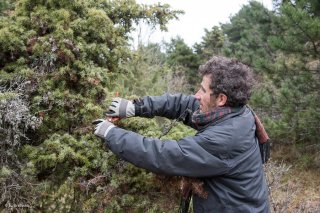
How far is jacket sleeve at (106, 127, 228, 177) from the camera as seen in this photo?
225 cm

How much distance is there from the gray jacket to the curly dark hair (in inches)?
4.6

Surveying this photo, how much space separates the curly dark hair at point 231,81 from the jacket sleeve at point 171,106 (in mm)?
592

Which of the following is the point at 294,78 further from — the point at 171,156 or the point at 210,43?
the point at 210,43

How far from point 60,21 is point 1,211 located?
148 cm

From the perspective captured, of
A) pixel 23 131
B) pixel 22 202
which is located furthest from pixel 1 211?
pixel 23 131

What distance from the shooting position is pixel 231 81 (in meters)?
2.49

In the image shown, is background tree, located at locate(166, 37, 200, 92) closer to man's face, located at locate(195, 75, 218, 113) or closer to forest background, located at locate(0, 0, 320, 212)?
forest background, located at locate(0, 0, 320, 212)

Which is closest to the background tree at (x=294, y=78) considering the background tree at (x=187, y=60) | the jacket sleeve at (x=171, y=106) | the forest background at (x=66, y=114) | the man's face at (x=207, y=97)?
the jacket sleeve at (x=171, y=106)

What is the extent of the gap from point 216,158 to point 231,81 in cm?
55

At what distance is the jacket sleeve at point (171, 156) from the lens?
225 centimetres

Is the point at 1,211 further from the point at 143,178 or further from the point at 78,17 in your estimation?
the point at 78,17

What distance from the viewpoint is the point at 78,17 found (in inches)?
119

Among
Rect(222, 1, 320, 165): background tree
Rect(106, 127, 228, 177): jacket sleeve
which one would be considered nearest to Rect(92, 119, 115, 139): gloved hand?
Rect(106, 127, 228, 177): jacket sleeve

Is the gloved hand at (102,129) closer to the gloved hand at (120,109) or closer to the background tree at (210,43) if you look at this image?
the gloved hand at (120,109)
